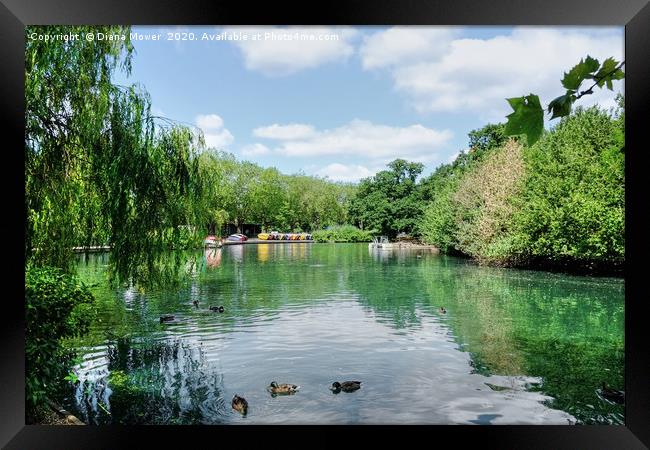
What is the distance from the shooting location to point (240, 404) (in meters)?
5.02

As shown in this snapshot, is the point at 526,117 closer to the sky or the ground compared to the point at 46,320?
closer to the sky

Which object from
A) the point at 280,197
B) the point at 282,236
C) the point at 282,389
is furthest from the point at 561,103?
the point at 282,236

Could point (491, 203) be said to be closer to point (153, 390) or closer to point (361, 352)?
point (361, 352)

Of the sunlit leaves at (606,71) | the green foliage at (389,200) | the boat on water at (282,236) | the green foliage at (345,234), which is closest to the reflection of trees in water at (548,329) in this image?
the green foliage at (389,200)

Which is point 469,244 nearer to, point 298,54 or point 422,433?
point 298,54

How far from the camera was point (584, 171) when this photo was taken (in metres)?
13.0

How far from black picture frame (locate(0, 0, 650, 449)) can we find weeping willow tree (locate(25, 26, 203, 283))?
3.34 ft

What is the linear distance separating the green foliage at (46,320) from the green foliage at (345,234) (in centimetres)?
1286

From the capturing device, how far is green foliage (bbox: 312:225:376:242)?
17.0 meters

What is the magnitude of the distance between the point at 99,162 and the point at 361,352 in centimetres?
442

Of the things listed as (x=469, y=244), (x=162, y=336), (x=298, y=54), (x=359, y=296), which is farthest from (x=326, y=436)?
(x=469, y=244)

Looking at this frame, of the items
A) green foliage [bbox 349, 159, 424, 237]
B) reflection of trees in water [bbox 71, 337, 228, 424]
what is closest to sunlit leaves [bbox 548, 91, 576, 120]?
reflection of trees in water [bbox 71, 337, 228, 424]
